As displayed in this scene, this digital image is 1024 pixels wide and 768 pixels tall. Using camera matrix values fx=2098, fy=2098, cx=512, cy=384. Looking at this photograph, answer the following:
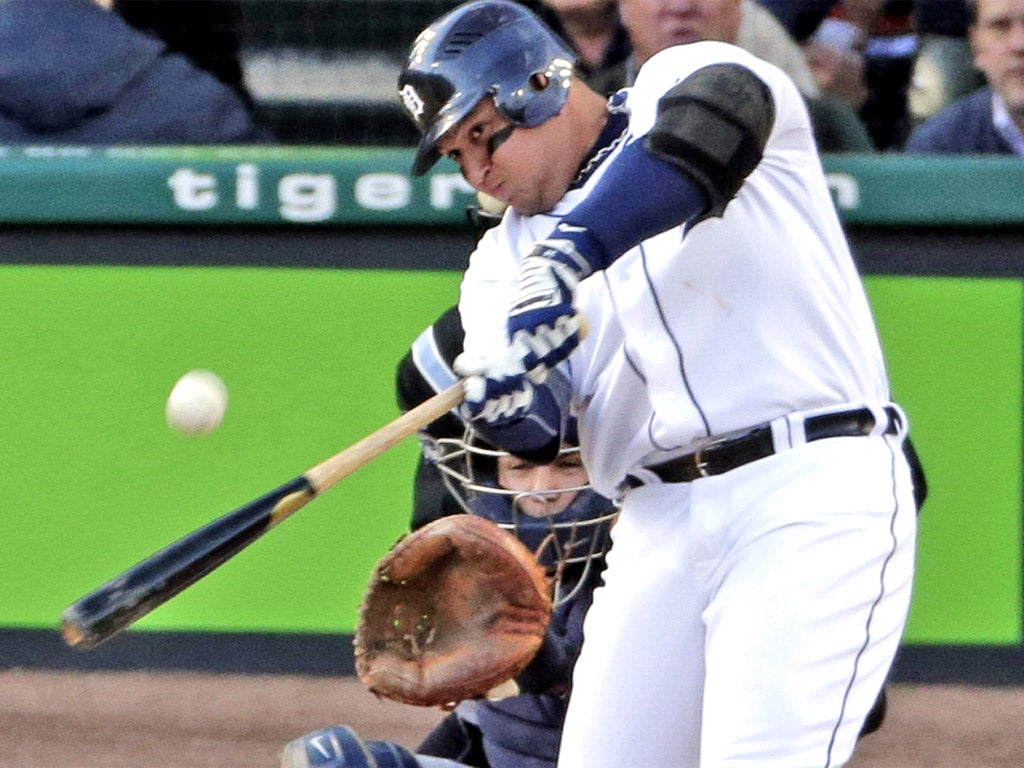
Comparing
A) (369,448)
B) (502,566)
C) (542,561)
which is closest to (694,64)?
(369,448)

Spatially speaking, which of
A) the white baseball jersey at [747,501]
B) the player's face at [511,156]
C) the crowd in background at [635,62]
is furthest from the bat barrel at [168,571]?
the crowd in background at [635,62]

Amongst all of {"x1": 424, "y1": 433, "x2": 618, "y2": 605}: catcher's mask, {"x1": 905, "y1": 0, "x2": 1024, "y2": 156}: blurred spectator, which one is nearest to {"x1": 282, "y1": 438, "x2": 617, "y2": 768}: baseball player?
{"x1": 424, "y1": 433, "x2": 618, "y2": 605}: catcher's mask

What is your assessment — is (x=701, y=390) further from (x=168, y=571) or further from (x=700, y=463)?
(x=168, y=571)

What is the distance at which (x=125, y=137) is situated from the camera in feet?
17.5

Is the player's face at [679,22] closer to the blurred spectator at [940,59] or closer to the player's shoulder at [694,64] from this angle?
the blurred spectator at [940,59]

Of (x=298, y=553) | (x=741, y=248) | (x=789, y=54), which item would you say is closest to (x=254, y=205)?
(x=298, y=553)

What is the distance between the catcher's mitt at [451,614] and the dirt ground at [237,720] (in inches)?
60.0

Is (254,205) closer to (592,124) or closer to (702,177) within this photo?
(592,124)

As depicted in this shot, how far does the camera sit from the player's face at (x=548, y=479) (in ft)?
11.6

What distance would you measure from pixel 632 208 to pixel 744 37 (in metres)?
2.58

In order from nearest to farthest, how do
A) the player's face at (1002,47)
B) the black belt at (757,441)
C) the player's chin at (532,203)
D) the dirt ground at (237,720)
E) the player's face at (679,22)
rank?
the black belt at (757,441), the player's chin at (532,203), the dirt ground at (237,720), the player's face at (679,22), the player's face at (1002,47)

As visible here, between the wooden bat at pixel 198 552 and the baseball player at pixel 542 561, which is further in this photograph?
the baseball player at pixel 542 561

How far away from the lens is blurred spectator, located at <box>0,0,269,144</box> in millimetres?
5359

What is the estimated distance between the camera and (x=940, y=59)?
523 centimetres
